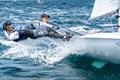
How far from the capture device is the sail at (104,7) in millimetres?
11315

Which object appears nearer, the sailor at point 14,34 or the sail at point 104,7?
the sail at point 104,7

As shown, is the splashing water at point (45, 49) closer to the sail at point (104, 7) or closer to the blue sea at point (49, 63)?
the blue sea at point (49, 63)

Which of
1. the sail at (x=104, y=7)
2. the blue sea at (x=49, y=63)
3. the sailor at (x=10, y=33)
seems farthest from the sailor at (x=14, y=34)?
the sail at (x=104, y=7)

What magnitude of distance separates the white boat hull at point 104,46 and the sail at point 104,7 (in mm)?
1310

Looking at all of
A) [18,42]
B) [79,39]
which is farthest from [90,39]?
[18,42]

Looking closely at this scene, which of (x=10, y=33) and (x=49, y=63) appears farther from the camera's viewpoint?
(x=10, y=33)

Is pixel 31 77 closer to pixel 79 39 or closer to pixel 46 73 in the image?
pixel 46 73

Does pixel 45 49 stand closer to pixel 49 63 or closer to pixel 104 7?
pixel 49 63

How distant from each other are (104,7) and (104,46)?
191cm

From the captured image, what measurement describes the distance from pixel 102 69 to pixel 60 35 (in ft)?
9.80

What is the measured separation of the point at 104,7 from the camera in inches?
457

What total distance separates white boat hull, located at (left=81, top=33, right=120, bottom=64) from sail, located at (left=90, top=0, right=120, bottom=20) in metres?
1.31

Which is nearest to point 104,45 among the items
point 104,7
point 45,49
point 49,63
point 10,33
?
point 104,7

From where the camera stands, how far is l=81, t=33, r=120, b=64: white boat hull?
32.1 feet
